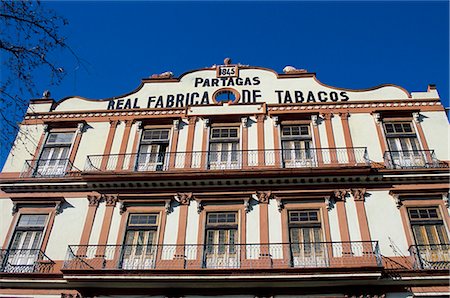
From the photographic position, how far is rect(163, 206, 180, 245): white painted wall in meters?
16.0

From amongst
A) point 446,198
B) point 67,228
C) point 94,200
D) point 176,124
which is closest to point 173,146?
point 176,124

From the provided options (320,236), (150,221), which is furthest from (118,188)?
(320,236)

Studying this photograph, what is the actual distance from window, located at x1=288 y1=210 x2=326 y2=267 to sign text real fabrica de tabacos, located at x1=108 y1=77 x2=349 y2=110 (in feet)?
20.1

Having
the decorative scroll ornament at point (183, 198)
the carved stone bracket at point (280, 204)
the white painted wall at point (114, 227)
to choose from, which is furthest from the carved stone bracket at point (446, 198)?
the white painted wall at point (114, 227)

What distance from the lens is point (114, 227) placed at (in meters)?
16.5

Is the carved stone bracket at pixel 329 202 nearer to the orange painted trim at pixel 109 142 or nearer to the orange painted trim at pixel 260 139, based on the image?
the orange painted trim at pixel 260 139

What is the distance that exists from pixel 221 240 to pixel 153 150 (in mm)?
5515

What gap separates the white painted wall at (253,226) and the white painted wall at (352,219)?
3.35 metres

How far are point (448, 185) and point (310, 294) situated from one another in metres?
7.20

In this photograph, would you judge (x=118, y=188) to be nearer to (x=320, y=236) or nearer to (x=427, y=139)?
(x=320, y=236)

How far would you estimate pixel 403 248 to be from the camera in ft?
50.0

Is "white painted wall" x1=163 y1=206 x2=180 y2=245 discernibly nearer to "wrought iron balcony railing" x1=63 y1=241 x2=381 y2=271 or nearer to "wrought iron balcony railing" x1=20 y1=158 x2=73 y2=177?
"wrought iron balcony railing" x1=63 y1=241 x2=381 y2=271

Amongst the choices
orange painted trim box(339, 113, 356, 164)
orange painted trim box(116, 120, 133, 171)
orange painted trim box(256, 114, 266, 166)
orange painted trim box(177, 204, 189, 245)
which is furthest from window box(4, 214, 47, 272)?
orange painted trim box(339, 113, 356, 164)

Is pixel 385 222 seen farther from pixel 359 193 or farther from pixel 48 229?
pixel 48 229
